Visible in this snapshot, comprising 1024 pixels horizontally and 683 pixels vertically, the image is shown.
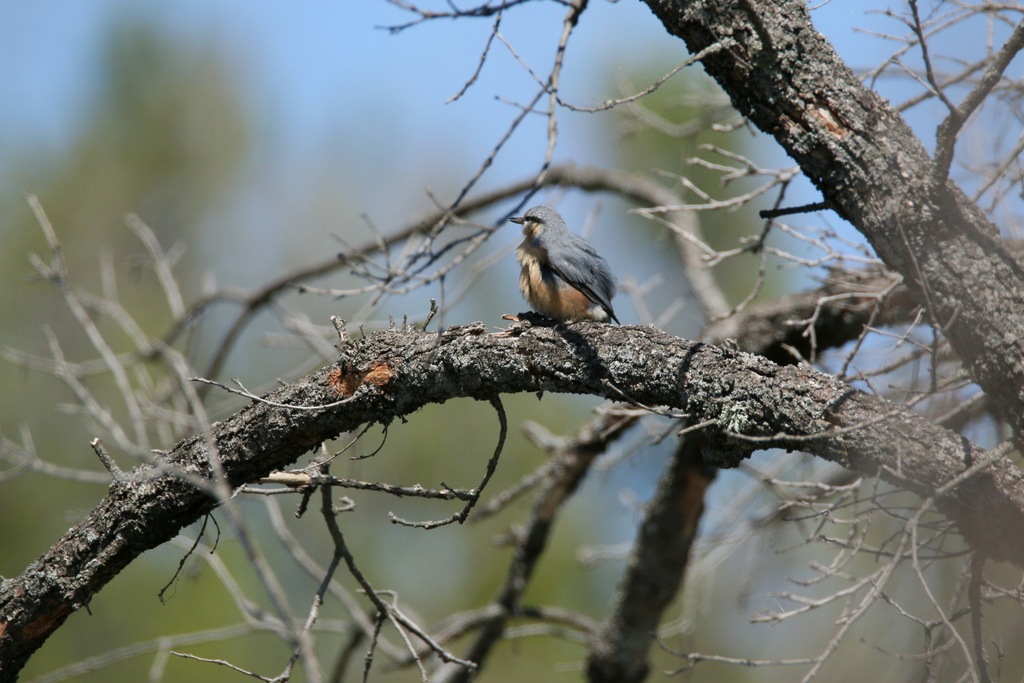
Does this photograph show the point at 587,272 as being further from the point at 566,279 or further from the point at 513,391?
the point at 513,391

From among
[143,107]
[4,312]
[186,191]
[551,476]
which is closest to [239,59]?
[143,107]

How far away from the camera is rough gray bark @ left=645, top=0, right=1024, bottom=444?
2.22 metres

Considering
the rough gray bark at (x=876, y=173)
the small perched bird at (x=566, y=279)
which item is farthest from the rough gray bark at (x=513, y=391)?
the small perched bird at (x=566, y=279)

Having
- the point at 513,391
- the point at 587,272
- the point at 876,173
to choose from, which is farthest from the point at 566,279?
the point at 876,173

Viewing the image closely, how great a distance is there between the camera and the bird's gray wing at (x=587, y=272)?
3252 mm

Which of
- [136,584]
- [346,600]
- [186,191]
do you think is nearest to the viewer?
[346,600]

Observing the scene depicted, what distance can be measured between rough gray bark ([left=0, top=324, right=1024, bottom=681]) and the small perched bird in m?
0.83

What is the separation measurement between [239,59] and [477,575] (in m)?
10.7

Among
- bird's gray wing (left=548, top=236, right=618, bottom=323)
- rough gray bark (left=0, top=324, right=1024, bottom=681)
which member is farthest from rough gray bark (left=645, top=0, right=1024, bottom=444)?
bird's gray wing (left=548, top=236, right=618, bottom=323)

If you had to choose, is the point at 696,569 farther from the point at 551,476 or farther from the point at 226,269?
the point at 226,269

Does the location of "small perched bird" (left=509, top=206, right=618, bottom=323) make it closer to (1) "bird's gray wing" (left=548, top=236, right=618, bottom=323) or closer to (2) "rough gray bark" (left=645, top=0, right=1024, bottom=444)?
(1) "bird's gray wing" (left=548, top=236, right=618, bottom=323)

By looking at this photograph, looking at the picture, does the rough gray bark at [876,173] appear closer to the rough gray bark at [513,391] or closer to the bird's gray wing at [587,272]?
the rough gray bark at [513,391]

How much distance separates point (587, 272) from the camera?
3287mm

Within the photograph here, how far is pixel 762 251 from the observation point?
10.8 ft
